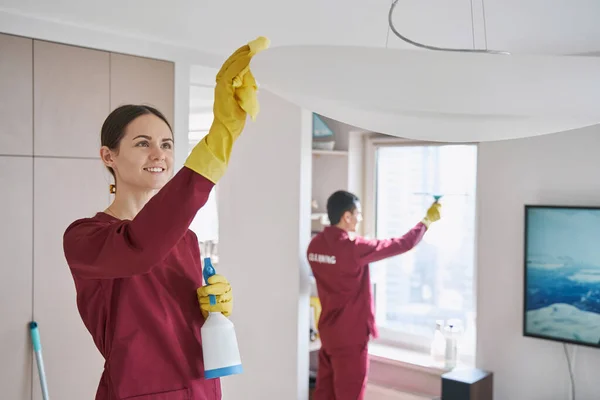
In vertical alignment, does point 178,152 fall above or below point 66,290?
above

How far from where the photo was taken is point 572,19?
8.28 feet

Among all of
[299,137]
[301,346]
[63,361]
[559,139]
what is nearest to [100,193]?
[63,361]

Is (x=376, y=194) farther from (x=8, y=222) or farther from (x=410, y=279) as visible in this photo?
(x=8, y=222)

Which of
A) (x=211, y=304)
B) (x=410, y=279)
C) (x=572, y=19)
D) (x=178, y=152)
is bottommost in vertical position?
(x=410, y=279)

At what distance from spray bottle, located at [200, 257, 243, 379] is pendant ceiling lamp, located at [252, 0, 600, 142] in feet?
2.14

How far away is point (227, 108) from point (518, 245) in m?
2.87

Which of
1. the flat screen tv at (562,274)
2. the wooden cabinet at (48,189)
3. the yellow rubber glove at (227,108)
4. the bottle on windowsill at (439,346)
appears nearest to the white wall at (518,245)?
the flat screen tv at (562,274)

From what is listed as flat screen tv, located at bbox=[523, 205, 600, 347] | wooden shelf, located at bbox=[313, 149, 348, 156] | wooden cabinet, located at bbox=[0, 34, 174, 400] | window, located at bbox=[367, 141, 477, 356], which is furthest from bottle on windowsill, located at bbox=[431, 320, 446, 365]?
wooden cabinet, located at bbox=[0, 34, 174, 400]

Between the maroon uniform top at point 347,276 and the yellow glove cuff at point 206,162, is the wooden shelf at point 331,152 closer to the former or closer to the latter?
the maroon uniform top at point 347,276

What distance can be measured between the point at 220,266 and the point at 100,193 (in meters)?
1.25

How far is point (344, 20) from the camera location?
257 cm

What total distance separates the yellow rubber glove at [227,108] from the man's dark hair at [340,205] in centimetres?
281

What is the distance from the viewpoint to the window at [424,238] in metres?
4.20

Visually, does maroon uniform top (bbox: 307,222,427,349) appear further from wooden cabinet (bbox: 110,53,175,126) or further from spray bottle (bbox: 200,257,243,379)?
spray bottle (bbox: 200,257,243,379)
